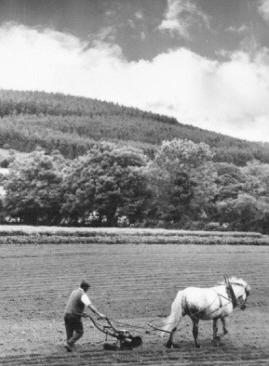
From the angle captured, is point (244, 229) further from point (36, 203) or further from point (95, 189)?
point (36, 203)

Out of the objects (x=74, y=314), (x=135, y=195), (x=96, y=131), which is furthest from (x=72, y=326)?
(x=96, y=131)

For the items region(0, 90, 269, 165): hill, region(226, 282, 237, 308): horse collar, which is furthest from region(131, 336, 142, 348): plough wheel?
region(0, 90, 269, 165): hill

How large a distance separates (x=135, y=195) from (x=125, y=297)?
116ft

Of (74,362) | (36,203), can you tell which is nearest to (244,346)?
(74,362)

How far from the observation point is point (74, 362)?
10203mm

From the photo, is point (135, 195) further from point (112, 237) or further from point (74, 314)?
point (74, 314)

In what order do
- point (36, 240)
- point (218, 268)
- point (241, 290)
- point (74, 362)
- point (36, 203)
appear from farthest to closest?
point (36, 203) < point (36, 240) < point (218, 268) < point (241, 290) < point (74, 362)

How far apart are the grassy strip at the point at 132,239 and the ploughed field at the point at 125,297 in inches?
45.3

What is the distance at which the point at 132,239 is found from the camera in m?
36.3

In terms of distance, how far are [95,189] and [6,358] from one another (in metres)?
43.9

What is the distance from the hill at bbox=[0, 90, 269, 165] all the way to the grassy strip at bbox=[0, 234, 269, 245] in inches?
1616

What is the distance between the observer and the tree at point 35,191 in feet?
190

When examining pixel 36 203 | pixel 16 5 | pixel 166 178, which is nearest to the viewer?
pixel 16 5

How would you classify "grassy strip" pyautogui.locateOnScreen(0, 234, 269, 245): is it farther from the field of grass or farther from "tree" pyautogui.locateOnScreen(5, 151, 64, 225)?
"tree" pyautogui.locateOnScreen(5, 151, 64, 225)
